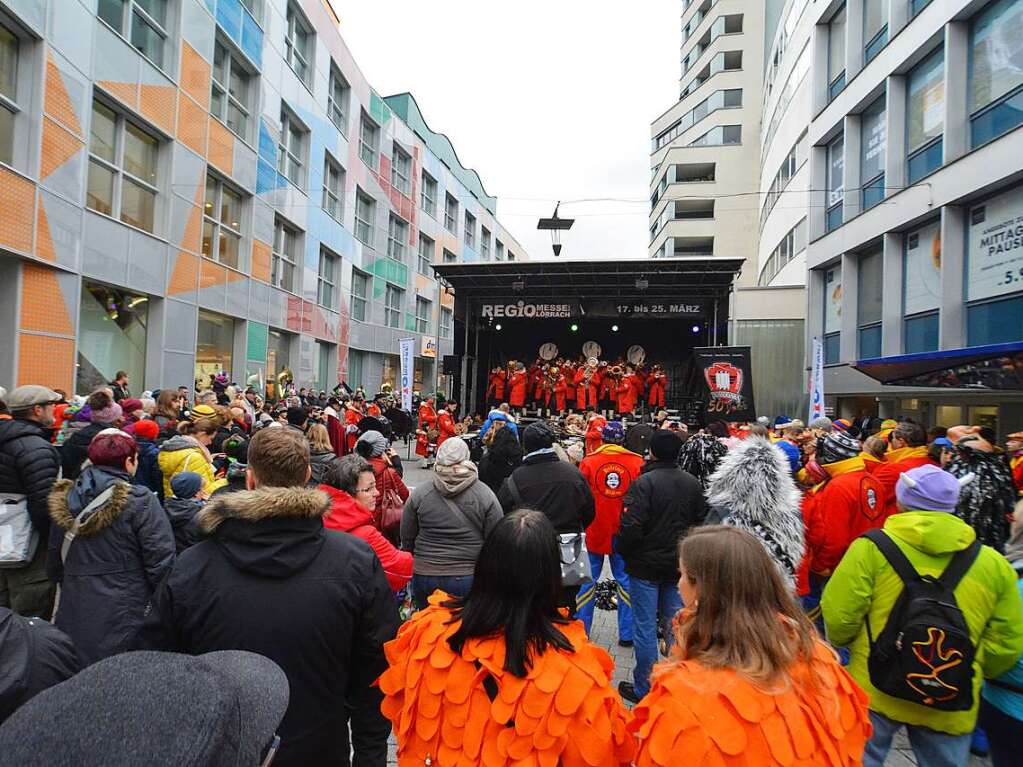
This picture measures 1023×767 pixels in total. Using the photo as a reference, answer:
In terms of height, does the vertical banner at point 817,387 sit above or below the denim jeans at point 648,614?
above

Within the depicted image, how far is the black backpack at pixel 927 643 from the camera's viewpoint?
231 centimetres

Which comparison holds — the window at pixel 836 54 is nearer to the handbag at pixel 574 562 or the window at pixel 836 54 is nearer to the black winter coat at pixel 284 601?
the handbag at pixel 574 562

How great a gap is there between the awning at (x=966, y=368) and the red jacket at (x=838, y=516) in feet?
12.4

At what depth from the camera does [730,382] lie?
13.5m

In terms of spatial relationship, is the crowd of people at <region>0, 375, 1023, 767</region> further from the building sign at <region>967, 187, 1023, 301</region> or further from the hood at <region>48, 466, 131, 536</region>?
the building sign at <region>967, 187, 1023, 301</region>

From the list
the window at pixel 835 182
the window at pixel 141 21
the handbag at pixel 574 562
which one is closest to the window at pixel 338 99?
the window at pixel 141 21

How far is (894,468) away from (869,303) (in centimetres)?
1250

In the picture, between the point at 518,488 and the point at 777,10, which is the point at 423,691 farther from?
the point at 777,10

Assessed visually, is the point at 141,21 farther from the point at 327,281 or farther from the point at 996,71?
the point at 996,71

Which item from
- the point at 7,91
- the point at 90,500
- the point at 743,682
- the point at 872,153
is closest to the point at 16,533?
the point at 90,500

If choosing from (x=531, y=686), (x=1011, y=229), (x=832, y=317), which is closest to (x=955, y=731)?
(x=531, y=686)

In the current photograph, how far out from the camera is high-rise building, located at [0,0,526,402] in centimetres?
969

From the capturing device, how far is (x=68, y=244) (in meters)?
10.4

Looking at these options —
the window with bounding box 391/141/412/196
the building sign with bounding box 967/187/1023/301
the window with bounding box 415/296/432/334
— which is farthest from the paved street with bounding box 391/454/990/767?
the window with bounding box 415/296/432/334
